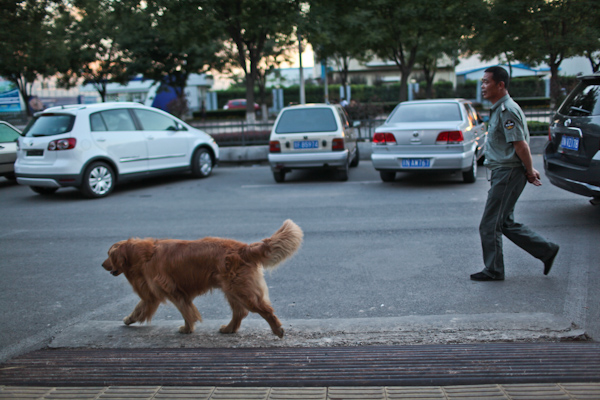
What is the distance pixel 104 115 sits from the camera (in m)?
10.5

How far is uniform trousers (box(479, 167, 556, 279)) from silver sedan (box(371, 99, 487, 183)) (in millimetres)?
5058

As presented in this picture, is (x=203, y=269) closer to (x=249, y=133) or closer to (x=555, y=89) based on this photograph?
(x=249, y=133)

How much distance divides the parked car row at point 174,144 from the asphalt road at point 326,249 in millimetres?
451

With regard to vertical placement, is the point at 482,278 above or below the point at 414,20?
below

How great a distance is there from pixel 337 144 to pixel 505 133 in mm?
6569

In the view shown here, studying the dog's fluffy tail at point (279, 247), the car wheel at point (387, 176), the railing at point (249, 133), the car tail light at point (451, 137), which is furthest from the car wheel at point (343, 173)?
the dog's fluffy tail at point (279, 247)

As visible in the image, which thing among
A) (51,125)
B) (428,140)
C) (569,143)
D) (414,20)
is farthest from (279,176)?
Result: (414,20)

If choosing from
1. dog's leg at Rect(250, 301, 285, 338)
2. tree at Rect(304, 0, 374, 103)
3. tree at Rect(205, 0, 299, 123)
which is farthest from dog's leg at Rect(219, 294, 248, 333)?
tree at Rect(304, 0, 374, 103)

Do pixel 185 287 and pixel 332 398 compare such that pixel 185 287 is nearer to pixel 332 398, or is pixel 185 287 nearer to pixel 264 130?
pixel 332 398

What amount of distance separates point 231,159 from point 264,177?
3279 mm

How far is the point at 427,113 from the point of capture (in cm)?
1045

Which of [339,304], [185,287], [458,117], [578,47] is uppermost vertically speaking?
[578,47]

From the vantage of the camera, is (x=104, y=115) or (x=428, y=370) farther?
(x=104, y=115)

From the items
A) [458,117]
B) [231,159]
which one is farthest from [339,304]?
[231,159]
